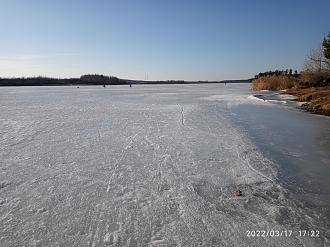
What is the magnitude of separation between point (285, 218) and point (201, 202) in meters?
1.14

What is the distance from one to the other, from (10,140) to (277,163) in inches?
281

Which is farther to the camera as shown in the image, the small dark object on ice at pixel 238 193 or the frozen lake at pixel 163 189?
the small dark object on ice at pixel 238 193

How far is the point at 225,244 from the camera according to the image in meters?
3.50

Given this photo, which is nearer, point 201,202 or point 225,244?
point 225,244

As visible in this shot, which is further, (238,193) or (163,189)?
(163,189)

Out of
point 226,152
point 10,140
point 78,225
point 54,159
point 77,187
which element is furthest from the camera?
point 10,140

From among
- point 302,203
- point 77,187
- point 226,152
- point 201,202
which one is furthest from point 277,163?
point 77,187

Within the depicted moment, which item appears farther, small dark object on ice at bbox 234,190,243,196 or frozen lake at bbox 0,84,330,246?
small dark object on ice at bbox 234,190,243,196

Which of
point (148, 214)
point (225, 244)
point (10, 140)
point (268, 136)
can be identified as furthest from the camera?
point (268, 136)

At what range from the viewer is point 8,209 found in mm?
4434

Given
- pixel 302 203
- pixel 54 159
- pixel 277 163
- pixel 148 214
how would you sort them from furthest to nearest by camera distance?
pixel 54 159
pixel 277 163
pixel 302 203
pixel 148 214

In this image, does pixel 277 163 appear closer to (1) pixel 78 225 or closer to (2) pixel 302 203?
(2) pixel 302 203

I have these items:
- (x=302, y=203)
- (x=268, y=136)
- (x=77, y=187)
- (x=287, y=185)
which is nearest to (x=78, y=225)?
(x=77, y=187)

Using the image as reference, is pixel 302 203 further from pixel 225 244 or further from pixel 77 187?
pixel 77 187
